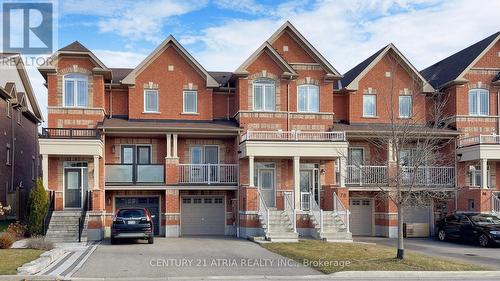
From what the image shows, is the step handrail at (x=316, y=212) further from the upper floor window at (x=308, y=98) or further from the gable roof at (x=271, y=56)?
the gable roof at (x=271, y=56)

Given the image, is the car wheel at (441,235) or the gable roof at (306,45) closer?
the car wheel at (441,235)

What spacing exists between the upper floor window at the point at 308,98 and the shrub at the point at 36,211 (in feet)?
46.2

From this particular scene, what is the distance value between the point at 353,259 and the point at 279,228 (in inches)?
341

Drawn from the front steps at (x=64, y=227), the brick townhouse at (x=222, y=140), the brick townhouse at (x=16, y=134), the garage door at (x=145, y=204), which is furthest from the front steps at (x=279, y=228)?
the brick townhouse at (x=16, y=134)

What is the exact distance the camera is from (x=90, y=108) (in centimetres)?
3144

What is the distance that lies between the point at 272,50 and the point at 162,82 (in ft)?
20.3

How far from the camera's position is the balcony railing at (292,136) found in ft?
101

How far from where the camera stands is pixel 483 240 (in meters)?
27.8

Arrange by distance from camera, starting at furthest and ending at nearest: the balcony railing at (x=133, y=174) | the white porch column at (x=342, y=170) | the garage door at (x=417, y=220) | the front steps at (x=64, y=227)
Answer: the garage door at (x=417, y=220)
the balcony railing at (x=133, y=174)
the white porch column at (x=342, y=170)
the front steps at (x=64, y=227)

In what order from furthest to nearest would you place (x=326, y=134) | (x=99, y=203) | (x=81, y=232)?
1. (x=326, y=134)
2. (x=99, y=203)
3. (x=81, y=232)

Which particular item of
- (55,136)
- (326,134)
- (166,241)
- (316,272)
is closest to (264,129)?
(326,134)

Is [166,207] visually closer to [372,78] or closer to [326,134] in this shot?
[326,134]

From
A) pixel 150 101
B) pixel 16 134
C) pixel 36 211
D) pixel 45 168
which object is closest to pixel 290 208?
pixel 150 101

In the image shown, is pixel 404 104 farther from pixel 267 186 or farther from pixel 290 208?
pixel 290 208
